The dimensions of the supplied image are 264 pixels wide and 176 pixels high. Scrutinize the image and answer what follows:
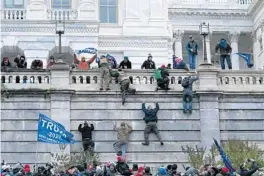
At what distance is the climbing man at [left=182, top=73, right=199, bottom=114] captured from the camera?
3869 cm

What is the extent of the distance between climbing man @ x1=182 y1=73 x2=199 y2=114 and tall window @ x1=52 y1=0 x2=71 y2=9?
57.8 feet

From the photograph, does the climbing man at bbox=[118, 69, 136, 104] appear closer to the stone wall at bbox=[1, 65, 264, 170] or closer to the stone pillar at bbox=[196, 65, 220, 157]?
the stone wall at bbox=[1, 65, 264, 170]

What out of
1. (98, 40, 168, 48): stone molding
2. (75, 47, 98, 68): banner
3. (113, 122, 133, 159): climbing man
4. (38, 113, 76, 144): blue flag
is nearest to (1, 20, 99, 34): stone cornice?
(75, 47, 98, 68): banner

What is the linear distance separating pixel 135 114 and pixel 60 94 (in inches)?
142

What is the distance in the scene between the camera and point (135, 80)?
39312mm

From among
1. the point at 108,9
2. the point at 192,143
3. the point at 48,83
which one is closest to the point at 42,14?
the point at 108,9

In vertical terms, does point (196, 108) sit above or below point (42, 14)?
below

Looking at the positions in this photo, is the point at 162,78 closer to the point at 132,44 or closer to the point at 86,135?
the point at 86,135

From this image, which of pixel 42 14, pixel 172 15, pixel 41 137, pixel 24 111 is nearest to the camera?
pixel 41 137

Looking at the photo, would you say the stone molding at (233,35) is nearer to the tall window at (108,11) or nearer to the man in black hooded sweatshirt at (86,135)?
the tall window at (108,11)

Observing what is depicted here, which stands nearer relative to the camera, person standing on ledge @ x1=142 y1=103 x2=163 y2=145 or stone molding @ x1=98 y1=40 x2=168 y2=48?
person standing on ledge @ x1=142 y1=103 x2=163 y2=145

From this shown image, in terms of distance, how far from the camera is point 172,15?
2820 inches

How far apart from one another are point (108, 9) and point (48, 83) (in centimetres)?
1768

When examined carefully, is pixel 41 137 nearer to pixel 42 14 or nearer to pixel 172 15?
pixel 42 14
